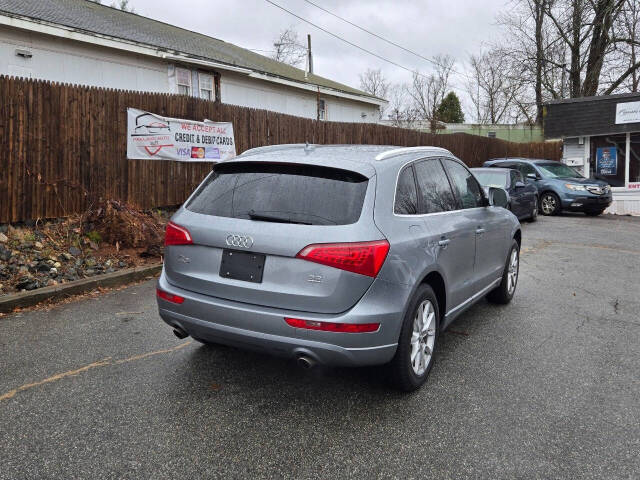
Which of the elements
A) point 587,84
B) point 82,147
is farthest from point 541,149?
point 82,147

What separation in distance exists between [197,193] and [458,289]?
2.20 metres

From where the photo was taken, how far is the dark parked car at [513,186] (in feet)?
43.5

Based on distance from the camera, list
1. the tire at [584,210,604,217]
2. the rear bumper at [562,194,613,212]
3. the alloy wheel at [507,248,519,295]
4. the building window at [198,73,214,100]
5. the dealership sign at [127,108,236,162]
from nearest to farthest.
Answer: the alloy wheel at [507,248,519,295]
the dealership sign at [127,108,236,162]
the building window at [198,73,214,100]
the rear bumper at [562,194,613,212]
the tire at [584,210,604,217]

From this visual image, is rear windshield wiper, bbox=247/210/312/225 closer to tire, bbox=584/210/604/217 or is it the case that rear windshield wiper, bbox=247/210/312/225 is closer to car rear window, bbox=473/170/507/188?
car rear window, bbox=473/170/507/188

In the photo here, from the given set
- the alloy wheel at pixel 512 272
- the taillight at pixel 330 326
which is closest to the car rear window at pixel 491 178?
the alloy wheel at pixel 512 272

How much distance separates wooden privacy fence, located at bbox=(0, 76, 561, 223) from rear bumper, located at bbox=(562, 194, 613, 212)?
1021cm

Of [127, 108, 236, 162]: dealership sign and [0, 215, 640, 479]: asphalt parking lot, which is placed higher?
[127, 108, 236, 162]: dealership sign

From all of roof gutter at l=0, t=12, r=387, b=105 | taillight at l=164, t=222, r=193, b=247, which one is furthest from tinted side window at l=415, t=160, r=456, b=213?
roof gutter at l=0, t=12, r=387, b=105

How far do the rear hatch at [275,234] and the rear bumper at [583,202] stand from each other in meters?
14.5

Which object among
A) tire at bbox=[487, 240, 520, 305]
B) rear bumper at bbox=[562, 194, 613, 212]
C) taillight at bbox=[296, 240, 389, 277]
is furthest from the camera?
rear bumper at bbox=[562, 194, 613, 212]

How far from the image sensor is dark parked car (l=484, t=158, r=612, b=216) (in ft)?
52.1

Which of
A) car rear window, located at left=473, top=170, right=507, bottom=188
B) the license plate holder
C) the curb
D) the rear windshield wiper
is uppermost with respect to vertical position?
car rear window, located at left=473, top=170, right=507, bottom=188

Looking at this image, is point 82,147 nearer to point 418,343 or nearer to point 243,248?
point 243,248

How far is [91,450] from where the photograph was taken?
285 cm
